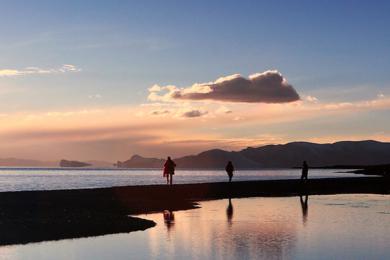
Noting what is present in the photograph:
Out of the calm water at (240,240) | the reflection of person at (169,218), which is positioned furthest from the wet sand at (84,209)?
the calm water at (240,240)

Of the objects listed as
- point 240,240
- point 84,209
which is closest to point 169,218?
point 84,209

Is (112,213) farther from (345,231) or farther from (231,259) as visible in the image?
(231,259)

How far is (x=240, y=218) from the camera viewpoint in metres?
28.4

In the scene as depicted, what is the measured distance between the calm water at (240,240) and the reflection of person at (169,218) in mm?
52

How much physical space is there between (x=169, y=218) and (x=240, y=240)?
9.42m

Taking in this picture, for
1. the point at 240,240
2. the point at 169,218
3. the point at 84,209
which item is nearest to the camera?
the point at 240,240

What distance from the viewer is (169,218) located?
2912cm

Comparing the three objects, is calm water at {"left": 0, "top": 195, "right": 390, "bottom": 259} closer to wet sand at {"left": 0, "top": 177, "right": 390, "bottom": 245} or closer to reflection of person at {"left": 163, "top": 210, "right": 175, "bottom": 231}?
reflection of person at {"left": 163, "top": 210, "right": 175, "bottom": 231}

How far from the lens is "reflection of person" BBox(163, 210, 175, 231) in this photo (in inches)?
1015

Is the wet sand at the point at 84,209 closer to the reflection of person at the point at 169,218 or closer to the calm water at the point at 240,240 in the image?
the reflection of person at the point at 169,218

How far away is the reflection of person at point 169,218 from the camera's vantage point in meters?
25.8

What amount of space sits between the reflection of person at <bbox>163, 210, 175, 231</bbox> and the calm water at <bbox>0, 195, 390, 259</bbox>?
2.1 inches

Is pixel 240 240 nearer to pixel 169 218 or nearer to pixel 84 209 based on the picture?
pixel 169 218

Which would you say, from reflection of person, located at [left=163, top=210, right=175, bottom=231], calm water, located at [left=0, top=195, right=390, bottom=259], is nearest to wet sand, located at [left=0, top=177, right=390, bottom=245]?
reflection of person, located at [left=163, top=210, right=175, bottom=231]
